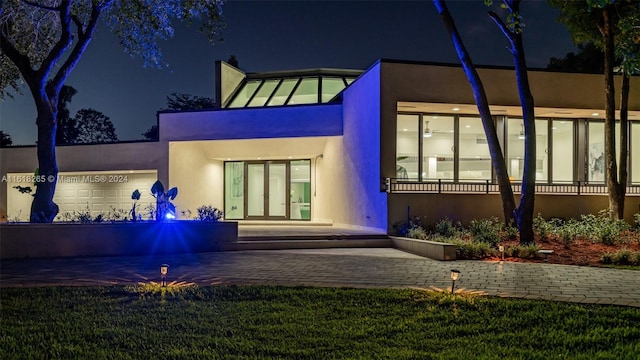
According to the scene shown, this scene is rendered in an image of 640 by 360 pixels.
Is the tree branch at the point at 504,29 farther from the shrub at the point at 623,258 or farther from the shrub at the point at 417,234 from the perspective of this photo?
the shrub at the point at 623,258

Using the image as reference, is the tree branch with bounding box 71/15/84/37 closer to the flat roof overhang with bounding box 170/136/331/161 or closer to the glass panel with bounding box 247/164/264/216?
the flat roof overhang with bounding box 170/136/331/161

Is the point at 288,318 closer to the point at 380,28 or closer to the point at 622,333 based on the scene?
the point at 622,333

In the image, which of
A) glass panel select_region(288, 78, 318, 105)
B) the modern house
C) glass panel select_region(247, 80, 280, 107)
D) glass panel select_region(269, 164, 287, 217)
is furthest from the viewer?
glass panel select_region(247, 80, 280, 107)

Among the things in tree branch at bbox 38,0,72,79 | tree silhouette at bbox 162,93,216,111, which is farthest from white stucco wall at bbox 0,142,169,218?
tree silhouette at bbox 162,93,216,111

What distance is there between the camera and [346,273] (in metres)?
8.64

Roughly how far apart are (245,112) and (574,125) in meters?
11.9

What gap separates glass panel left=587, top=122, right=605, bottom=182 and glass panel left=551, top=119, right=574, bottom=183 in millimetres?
699

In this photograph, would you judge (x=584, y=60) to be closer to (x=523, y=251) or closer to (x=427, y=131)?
(x=427, y=131)

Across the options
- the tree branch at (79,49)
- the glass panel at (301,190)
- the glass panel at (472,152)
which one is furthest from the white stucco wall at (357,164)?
the tree branch at (79,49)

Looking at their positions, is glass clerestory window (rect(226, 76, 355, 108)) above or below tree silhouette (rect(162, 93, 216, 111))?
below

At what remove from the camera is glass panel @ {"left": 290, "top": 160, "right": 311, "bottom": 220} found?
20.5 m

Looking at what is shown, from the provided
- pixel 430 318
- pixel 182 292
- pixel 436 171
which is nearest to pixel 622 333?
pixel 430 318

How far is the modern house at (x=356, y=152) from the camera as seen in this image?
48.4 ft

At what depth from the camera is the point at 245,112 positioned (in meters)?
18.7
